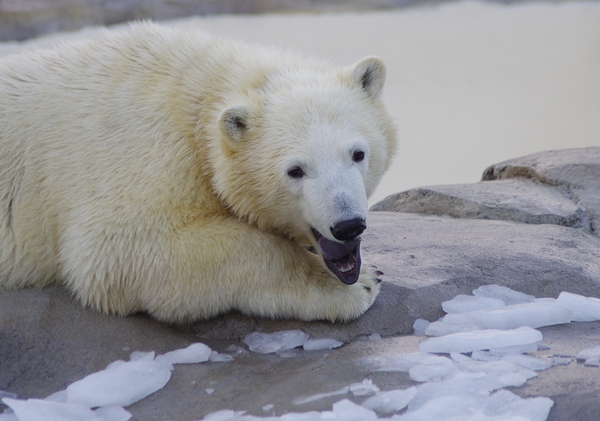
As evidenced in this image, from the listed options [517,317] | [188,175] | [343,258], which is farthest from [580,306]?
[188,175]

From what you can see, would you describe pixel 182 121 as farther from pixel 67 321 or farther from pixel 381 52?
pixel 381 52

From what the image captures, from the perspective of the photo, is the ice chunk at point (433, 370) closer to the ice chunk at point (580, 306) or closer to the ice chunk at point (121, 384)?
the ice chunk at point (580, 306)

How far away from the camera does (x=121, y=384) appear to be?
225 centimetres

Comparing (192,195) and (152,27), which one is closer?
(192,195)

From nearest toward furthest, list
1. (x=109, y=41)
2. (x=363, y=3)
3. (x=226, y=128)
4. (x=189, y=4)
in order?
(x=226, y=128) → (x=109, y=41) → (x=189, y=4) → (x=363, y=3)

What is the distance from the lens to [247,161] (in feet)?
8.56

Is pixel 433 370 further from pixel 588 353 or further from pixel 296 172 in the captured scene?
pixel 296 172

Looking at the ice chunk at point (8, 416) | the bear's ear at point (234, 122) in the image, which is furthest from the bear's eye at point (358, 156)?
the ice chunk at point (8, 416)

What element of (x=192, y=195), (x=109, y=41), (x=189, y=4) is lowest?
(x=192, y=195)

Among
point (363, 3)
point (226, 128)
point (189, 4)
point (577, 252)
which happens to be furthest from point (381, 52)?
point (226, 128)

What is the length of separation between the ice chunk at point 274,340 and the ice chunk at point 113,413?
610mm

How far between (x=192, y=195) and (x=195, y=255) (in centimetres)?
29

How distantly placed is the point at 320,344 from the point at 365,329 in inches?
8.7

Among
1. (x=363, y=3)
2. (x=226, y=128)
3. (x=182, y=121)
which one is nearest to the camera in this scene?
(x=226, y=128)
